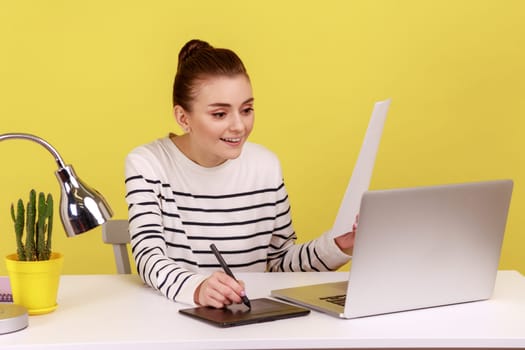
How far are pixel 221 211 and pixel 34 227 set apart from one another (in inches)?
30.9

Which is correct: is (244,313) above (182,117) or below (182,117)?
below

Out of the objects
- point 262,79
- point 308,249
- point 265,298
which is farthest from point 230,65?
point 262,79

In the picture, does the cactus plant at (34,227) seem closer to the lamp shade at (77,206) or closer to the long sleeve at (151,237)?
the lamp shade at (77,206)

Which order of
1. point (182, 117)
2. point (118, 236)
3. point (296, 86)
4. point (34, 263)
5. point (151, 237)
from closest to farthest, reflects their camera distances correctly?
point (34, 263) < point (151, 237) < point (182, 117) < point (118, 236) < point (296, 86)

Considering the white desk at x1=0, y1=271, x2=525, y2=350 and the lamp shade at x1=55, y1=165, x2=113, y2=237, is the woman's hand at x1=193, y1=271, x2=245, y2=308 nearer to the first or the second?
the white desk at x1=0, y1=271, x2=525, y2=350

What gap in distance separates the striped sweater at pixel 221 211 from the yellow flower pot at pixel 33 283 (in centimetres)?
44

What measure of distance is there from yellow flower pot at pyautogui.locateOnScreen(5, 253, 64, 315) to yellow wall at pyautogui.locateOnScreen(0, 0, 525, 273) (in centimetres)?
176

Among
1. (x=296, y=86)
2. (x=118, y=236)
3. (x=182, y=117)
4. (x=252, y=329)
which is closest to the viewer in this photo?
(x=252, y=329)

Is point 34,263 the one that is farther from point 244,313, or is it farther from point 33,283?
point 244,313

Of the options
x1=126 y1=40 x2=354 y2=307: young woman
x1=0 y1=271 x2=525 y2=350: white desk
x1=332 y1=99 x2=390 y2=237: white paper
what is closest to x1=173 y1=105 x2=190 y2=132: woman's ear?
x1=126 y1=40 x2=354 y2=307: young woman

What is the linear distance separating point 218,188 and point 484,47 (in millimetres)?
1595

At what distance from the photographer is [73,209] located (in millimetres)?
1822

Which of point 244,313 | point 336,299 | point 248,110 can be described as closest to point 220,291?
point 244,313

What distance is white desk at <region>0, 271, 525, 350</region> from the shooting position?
174 centimetres
